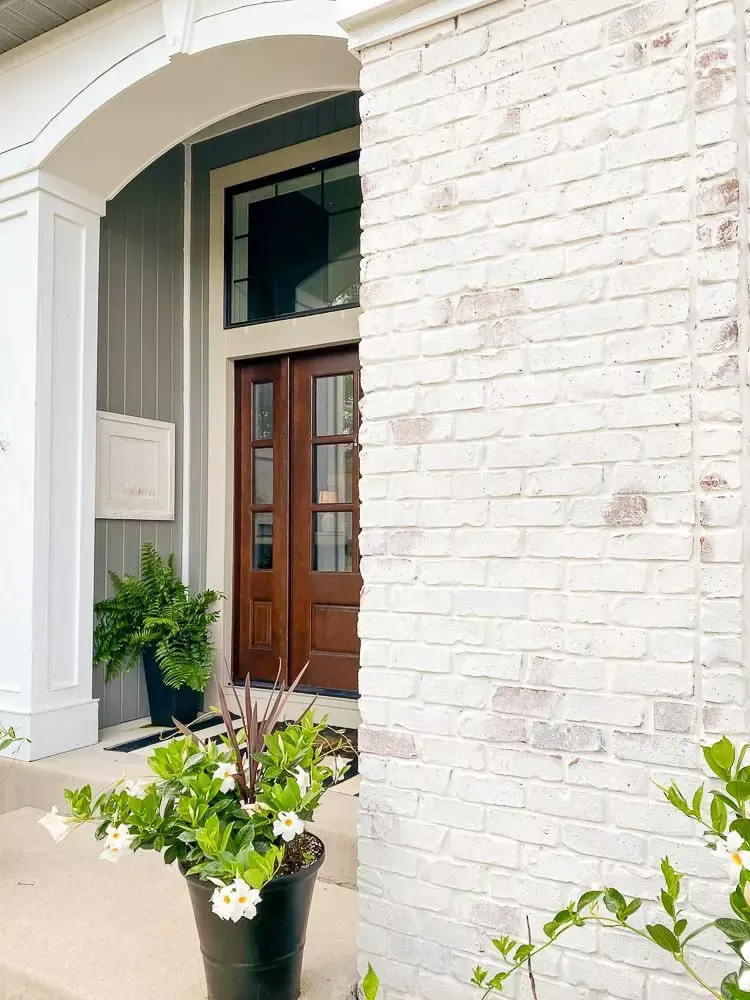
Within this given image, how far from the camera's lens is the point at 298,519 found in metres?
3.82

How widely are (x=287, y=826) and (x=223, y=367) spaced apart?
2.79 m

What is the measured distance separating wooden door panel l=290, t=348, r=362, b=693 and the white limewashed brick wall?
172 centimetres

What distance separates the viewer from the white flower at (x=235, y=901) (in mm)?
1456

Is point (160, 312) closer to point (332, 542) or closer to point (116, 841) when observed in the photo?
point (332, 542)

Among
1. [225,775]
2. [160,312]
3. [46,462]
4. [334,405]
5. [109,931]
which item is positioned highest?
[160,312]

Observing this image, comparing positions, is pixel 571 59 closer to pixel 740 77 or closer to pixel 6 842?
pixel 740 77

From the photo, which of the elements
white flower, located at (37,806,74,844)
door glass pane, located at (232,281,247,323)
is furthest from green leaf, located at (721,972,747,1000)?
door glass pane, located at (232,281,247,323)

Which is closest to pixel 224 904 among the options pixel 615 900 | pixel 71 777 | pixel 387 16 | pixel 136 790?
pixel 136 790

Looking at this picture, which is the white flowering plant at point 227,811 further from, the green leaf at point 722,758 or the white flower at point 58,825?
the green leaf at point 722,758

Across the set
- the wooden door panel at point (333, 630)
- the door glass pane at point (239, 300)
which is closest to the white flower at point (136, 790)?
the wooden door panel at point (333, 630)

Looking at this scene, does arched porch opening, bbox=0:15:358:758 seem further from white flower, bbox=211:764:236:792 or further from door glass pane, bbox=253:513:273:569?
white flower, bbox=211:764:236:792

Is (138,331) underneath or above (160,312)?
underneath

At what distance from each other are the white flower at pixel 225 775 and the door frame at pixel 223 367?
2151mm

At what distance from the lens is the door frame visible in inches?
152
